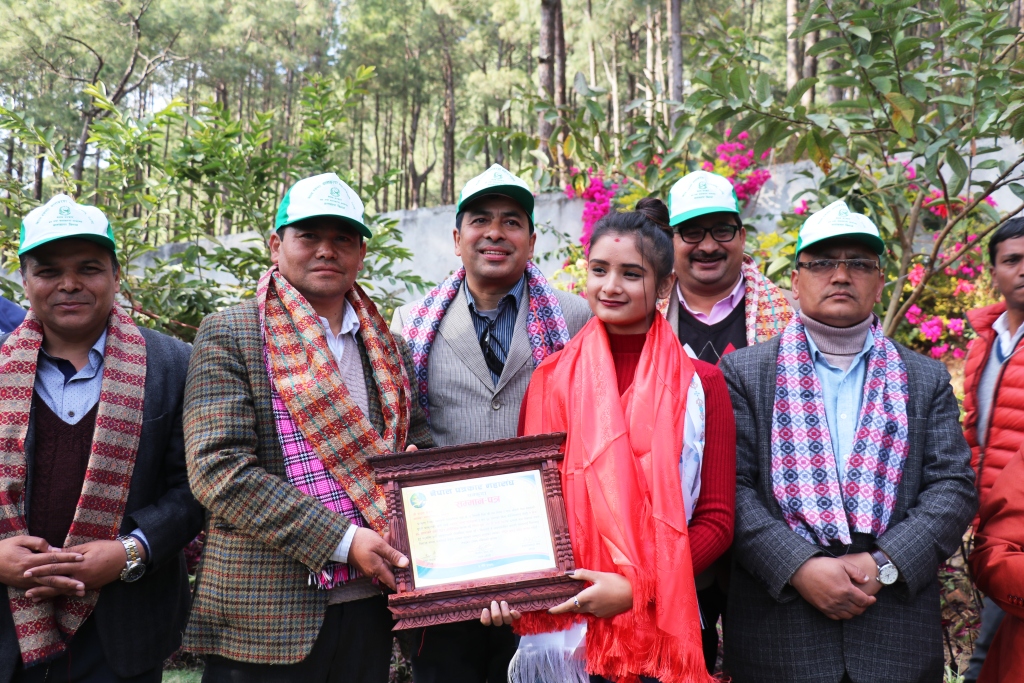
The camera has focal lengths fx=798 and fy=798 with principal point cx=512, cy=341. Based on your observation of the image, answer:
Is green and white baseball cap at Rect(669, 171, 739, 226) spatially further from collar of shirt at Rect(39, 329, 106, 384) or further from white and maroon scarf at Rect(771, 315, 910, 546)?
collar of shirt at Rect(39, 329, 106, 384)

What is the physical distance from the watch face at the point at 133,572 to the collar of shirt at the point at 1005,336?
132 inches

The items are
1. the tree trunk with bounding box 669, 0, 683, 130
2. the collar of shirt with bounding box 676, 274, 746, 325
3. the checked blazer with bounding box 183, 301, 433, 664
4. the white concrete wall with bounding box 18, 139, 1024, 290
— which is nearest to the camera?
the checked blazer with bounding box 183, 301, 433, 664

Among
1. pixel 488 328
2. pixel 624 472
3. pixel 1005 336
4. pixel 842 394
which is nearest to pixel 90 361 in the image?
pixel 488 328

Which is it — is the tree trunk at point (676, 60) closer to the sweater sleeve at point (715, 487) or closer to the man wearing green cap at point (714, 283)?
the man wearing green cap at point (714, 283)

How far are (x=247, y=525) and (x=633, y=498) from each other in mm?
1171

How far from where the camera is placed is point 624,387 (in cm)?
267

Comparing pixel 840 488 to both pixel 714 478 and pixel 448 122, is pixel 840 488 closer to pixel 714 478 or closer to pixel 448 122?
pixel 714 478

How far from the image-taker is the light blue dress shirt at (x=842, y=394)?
2.68m

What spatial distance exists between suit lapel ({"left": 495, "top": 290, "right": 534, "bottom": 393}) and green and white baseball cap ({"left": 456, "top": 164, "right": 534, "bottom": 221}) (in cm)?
46

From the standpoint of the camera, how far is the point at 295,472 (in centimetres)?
255

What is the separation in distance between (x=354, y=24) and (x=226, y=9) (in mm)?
4280

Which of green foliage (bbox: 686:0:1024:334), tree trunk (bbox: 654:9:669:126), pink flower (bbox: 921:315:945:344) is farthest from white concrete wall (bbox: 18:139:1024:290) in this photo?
tree trunk (bbox: 654:9:669:126)

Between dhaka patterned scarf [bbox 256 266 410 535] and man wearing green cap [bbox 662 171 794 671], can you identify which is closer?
dhaka patterned scarf [bbox 256 266 410 535]

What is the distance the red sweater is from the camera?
97.4 inches
